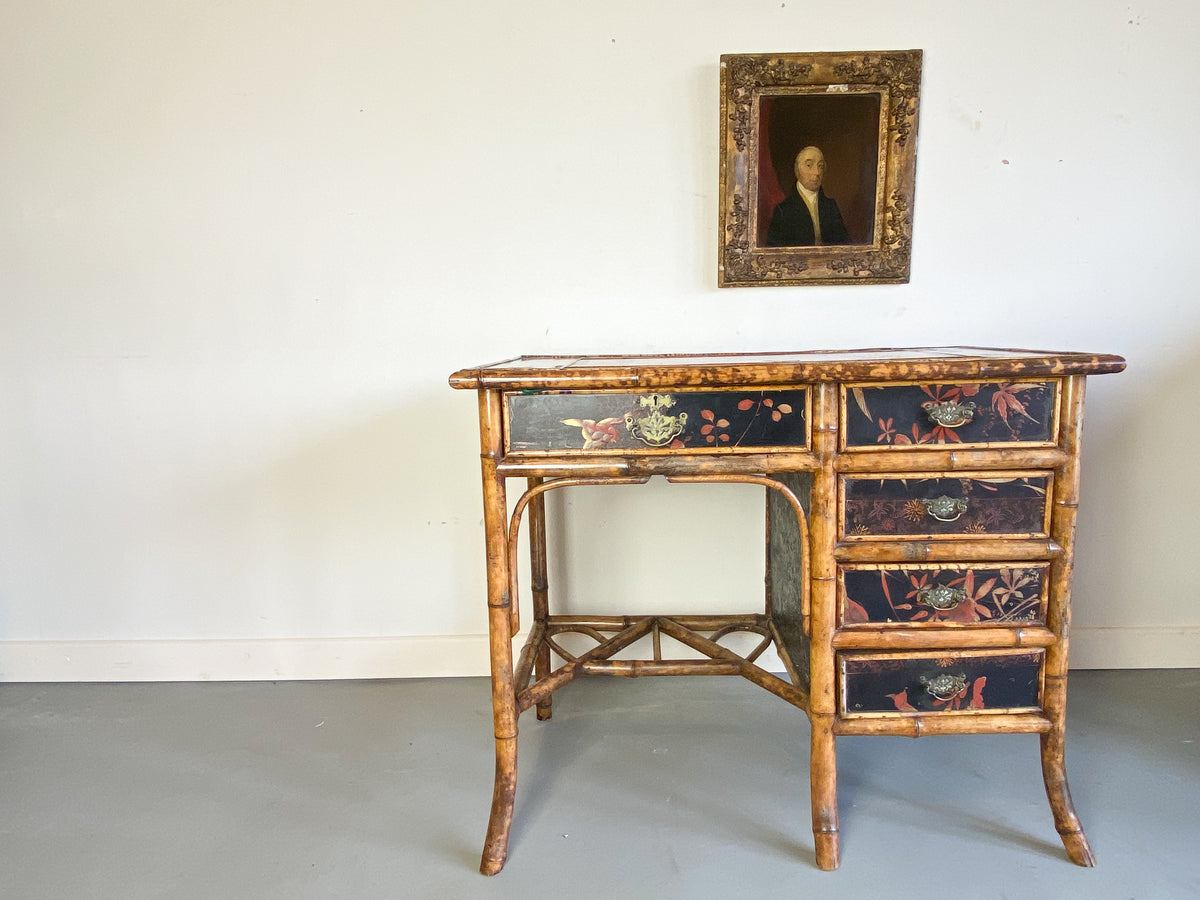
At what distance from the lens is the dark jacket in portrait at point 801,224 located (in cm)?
201

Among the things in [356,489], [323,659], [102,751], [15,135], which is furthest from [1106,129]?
[102,751]

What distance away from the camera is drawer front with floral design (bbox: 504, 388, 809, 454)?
1.41 m

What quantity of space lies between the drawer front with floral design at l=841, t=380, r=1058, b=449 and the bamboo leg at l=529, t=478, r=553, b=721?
3.08 ft

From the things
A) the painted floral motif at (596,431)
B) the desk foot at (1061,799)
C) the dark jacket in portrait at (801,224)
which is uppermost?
the dark jacket in portrait at (801,224)

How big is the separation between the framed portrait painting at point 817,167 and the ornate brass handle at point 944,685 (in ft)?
3.69

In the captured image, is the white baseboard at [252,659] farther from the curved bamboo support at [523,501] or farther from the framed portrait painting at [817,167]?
the framed portrait painting at [817,167]

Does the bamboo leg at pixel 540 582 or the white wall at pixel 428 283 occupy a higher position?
the white wall at pixel 428 283

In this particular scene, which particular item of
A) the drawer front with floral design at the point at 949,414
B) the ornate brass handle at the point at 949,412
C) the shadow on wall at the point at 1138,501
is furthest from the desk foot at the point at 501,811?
the shadow on wall at the point at 1138,501

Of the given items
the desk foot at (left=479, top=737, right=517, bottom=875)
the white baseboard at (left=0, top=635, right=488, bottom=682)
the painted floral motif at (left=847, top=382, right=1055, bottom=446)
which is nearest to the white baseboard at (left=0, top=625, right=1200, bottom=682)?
the white baseboard at (left=0, top=635, right=488, bottom=682)

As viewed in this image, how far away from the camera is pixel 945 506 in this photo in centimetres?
144

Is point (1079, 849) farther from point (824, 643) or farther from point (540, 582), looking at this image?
point (540, 582)

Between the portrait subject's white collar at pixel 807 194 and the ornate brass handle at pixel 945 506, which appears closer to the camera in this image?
the ornate brass handle at pixel 945 506

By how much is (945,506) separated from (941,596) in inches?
7.6

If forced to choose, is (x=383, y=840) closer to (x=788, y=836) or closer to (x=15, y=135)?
(x=788, y=836)
